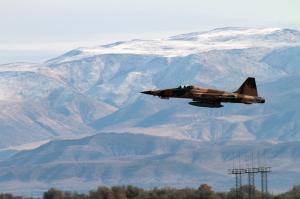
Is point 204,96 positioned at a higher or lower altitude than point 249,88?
lower

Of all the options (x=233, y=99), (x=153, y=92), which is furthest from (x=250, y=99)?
(x=153, y=92)

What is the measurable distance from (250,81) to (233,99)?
5083 mm

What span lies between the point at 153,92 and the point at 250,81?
11.8 metres

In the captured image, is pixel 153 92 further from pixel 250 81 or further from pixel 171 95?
pixel 250 81

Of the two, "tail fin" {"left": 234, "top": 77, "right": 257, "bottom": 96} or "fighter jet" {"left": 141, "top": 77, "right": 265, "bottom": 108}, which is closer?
"fighter jet" {"left": 141, "top": 77, "right": 265, "bottom": 108}

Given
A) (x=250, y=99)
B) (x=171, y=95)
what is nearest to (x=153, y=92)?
(x=171, y=95)

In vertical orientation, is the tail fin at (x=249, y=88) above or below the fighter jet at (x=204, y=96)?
above

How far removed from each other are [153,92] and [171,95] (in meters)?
2.16

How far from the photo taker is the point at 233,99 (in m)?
124

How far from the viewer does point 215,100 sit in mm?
122438

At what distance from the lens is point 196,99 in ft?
402

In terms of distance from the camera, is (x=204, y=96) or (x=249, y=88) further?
(x=249, y=88)

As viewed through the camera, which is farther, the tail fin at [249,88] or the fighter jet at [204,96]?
the tail fin at [249,88]

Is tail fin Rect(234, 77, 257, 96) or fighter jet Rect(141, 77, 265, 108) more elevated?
tail fin Rect(234, 77, 257, 96)
